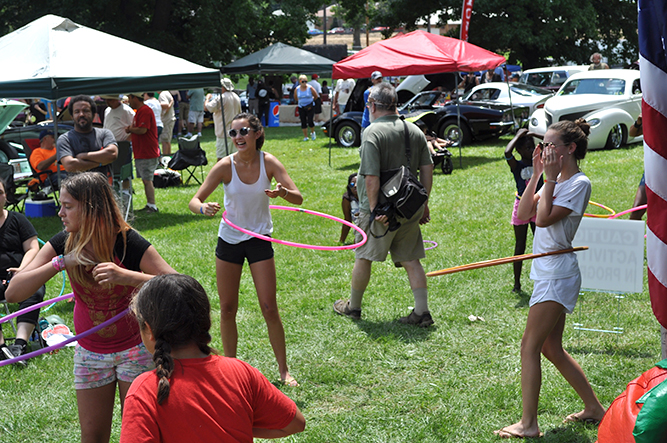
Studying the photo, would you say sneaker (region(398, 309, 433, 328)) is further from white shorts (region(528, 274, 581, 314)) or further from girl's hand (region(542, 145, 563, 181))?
girl's hand (region(542, 145, 563, 181))

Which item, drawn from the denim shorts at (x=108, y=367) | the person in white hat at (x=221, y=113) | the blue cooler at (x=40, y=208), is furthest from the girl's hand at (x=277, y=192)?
the person in white hat at (x=221, y=113)

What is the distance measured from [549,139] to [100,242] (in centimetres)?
263

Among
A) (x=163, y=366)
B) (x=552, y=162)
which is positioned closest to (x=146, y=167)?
(x=552, y=162)

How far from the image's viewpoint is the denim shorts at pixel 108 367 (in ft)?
10.7

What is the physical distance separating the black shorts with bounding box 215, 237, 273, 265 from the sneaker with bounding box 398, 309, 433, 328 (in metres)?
1.96

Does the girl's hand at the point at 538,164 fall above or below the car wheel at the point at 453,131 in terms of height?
above

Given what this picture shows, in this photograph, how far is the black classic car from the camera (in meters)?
17.4

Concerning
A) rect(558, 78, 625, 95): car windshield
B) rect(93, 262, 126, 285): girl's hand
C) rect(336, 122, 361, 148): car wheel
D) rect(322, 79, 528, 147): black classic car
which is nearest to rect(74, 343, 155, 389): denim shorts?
rect(93, 262, 126, 285): girl's hand

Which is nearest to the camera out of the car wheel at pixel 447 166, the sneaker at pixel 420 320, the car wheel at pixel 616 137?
the sneaker at pixel 420 320

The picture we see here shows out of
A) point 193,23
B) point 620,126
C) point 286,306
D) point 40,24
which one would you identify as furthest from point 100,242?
point 193,23

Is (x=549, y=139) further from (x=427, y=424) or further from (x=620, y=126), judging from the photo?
(x=620, y=126)

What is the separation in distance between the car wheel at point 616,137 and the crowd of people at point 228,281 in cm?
1040

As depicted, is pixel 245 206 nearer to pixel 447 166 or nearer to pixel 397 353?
pixel 397 353

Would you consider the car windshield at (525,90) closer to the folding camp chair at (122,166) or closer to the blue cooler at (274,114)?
the blue cooler at (274,114)
